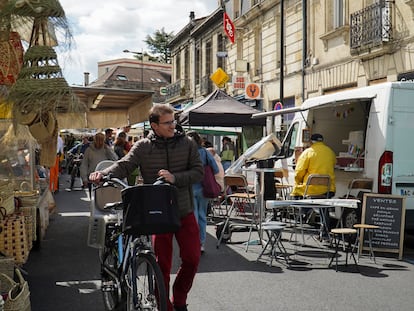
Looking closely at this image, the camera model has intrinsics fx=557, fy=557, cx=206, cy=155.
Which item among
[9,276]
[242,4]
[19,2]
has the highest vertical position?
[242,4]

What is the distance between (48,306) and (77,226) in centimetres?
500

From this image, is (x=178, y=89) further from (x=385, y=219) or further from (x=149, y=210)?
(x=149, y=210)

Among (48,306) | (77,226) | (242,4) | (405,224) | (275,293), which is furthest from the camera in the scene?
(242,4)

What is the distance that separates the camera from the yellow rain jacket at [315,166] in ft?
30.5

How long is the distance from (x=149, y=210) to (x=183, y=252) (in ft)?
2.27

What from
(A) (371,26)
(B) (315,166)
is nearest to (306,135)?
(B) (315,166)

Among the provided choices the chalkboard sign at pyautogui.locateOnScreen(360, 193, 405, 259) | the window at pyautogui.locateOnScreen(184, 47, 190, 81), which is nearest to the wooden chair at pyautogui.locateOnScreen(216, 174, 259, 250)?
the chalkboard sign at pyautogui.locateOnScreen(360, 193, 405, 259)

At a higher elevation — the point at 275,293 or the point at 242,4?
the point at 242,4

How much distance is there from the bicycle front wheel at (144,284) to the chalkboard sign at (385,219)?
4537 millimetres

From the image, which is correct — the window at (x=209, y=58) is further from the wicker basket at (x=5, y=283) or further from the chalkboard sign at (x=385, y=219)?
the wicker basket at (x=5, y=283)

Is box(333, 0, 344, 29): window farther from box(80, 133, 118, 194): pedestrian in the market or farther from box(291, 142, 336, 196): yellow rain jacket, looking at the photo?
box(80, 133, 118, 194): pedestrian in the market

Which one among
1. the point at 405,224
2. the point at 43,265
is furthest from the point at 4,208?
the point at 405,224

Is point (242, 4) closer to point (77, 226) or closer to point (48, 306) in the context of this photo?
point (77, 226)

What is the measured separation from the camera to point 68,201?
14.6 metres
